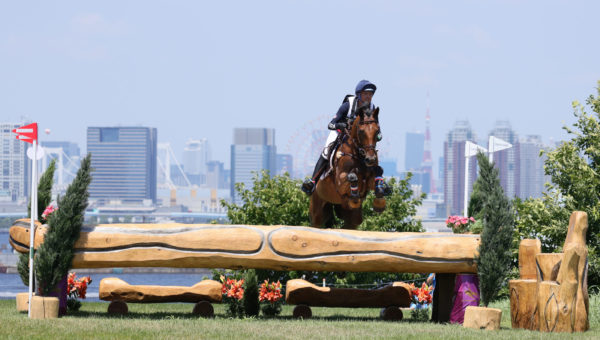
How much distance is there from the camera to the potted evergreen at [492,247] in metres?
11.7

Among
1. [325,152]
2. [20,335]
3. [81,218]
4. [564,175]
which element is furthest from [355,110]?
[564,175]

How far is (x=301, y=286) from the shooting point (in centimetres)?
1352

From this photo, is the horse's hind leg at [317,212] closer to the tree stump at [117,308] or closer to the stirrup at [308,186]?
the stirrup at [308,186]

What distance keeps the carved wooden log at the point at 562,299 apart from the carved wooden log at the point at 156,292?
5.07 m

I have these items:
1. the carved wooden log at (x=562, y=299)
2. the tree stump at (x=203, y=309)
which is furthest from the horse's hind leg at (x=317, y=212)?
the carved wooden log at (x=562, y=299)

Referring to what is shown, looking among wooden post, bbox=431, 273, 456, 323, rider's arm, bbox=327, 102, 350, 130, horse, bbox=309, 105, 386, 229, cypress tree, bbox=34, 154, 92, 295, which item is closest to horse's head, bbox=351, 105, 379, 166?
horse, bbox=309, 105, 386, 229

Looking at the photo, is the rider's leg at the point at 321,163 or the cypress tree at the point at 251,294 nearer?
the cypress tree at the point at 251,294

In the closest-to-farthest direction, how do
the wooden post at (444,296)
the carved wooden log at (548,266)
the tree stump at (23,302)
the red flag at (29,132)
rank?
the carved wooden log at (548,266) → the red flag at (29,132) → the wooden post at (444,296) → the tree stump at (23,302)

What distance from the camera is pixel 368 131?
1250 cm

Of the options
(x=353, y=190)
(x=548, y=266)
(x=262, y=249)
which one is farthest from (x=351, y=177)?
(x=548, y=266)

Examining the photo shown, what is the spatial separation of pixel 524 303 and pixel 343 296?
3.21 metres

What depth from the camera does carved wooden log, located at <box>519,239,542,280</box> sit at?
12.1 m

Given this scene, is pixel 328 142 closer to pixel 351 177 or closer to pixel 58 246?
pixel 351 177

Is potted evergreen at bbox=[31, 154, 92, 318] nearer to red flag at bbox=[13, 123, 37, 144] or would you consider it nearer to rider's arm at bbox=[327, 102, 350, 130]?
red flag at bbox=[13, 123, 37, 144]
